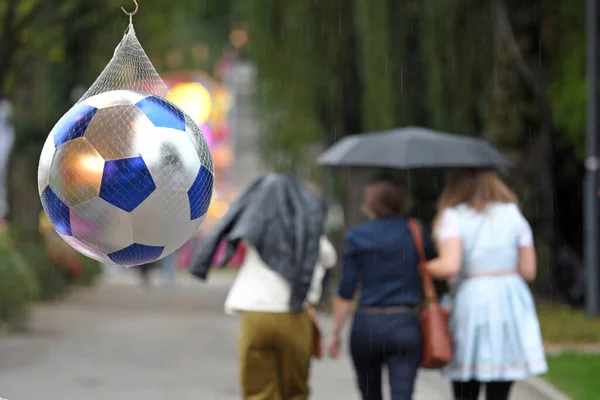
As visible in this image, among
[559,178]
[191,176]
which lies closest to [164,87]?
[191,176]

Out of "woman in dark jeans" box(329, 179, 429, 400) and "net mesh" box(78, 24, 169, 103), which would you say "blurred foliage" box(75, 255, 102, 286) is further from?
"net mesh" box(78, 24, 169, 103)

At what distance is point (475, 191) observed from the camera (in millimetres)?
6906

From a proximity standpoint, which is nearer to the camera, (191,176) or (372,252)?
(191,176)

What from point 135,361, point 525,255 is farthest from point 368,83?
point 525,255

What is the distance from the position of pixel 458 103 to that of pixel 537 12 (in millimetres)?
2076

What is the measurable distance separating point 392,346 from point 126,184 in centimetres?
311

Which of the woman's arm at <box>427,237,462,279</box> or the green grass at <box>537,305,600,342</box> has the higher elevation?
the woman's arm at <box>427,237,462,279</box>

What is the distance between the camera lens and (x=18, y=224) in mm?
24375

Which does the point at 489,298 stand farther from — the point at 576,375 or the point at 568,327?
the point at 568,327

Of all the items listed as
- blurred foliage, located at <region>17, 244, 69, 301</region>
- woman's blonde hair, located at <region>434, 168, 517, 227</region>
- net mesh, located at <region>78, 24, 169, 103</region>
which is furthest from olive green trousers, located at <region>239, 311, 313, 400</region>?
blurred foliage, located at <region>17, 244, 69, 301</region>

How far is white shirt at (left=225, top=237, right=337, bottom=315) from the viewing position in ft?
23.4

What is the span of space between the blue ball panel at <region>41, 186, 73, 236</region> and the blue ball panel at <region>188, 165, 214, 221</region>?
1.28 feet

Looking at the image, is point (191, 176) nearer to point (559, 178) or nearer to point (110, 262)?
point (110, 262)

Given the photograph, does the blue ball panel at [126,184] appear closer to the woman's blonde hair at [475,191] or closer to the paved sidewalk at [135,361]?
the woman's blonde hair at [475,191]
